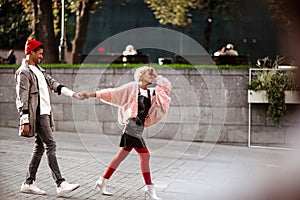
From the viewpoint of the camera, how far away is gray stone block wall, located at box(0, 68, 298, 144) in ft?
21.2

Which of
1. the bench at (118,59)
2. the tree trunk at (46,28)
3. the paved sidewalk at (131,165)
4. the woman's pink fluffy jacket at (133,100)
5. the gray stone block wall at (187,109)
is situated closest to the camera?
the woman's pink fluffy jacket at (133,100)

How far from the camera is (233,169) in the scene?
470cm

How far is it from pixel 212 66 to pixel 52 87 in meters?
3.47

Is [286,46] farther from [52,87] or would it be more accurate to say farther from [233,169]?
[233,169]

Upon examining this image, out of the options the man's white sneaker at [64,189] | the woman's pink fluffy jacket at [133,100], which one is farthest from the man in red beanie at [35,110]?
the woman's pink fluffy jacket at [133,100]

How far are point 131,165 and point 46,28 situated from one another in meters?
3.43

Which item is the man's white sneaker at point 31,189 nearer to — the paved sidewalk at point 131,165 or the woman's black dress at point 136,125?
the paved sidewalk at point 131,165

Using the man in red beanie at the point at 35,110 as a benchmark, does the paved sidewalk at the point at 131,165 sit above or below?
below

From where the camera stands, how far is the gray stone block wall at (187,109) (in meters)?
6.45

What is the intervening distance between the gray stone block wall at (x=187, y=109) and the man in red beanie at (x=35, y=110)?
10.3ft

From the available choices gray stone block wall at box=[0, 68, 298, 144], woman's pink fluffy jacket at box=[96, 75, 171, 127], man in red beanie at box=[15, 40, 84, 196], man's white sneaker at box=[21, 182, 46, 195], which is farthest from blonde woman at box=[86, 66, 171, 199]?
gray stone block wall at box=[0, 68, 298, 144]

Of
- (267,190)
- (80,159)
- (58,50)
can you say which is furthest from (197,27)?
(267,190)

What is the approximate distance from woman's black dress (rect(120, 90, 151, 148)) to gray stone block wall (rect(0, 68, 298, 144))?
310cm

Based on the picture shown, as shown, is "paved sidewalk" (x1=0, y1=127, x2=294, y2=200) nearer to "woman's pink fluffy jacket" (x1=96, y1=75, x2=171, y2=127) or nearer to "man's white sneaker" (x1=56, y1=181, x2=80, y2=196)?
"man's white sneaker" (x1=56, y1=181, x2=80, y2=196)
